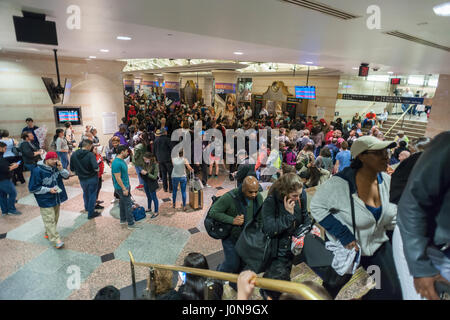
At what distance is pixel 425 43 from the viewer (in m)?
4.35

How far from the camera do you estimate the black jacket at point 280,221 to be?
2355mm

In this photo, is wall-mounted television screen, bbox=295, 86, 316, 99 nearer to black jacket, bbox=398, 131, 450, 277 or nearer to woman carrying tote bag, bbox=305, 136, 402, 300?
woman carrying tote bag, bbox=305, 136, 402, 300

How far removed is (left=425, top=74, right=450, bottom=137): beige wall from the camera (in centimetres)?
1084

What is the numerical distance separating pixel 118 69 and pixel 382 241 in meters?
11.2

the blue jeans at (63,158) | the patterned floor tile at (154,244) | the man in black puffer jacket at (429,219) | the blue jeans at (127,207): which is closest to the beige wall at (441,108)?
the patterned floor tile at (154,244)

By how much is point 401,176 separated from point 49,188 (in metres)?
4.79

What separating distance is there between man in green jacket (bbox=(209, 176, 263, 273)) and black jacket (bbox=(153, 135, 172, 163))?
3.56 metres

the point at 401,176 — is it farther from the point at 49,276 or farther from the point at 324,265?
the point at 49,276

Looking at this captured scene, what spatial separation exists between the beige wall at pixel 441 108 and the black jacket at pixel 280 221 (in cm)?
1218

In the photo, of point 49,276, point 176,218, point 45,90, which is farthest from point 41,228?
point 45,90

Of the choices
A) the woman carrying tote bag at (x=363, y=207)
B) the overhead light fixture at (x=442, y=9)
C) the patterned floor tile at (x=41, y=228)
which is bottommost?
the patterned floor tile at (x=41, y=228)

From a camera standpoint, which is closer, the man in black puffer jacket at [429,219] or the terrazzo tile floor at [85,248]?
the man in black puffer jacket at [429,219]

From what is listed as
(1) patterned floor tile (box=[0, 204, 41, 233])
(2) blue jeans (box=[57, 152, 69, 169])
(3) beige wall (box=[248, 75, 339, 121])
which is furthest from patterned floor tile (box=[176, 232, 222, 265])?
(3) beige wall (box=[248, 75, 339, 121])

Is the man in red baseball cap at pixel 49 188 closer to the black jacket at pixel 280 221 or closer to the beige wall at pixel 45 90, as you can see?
the black jacket at pixel 280 221
